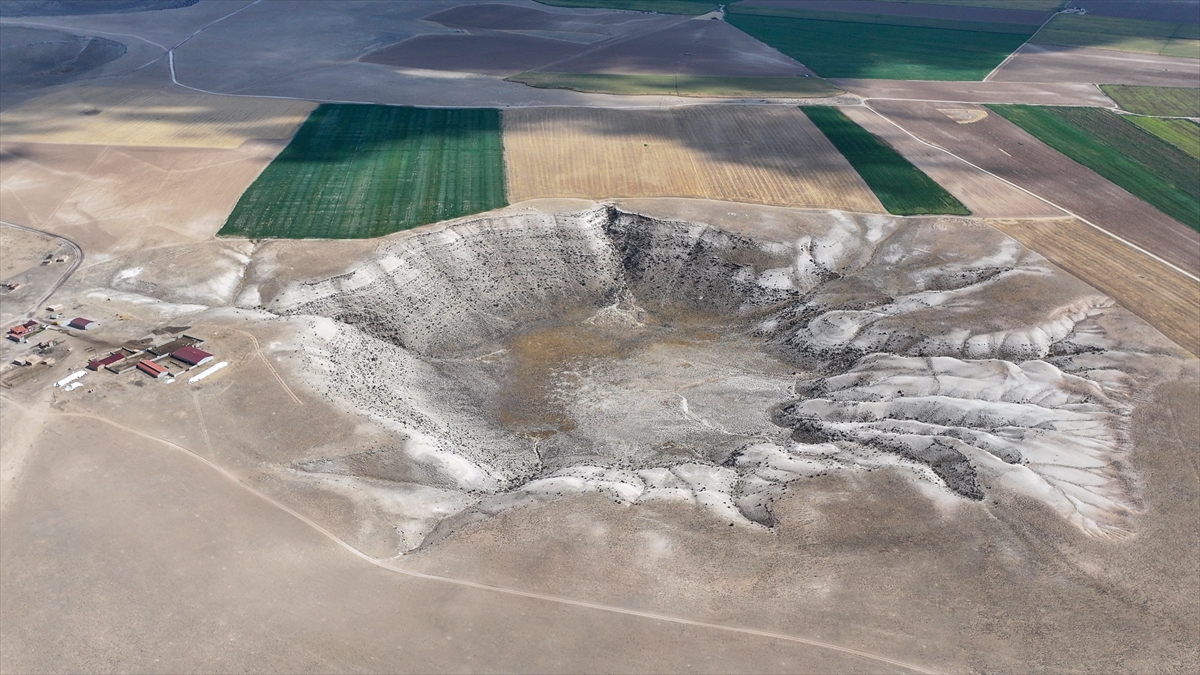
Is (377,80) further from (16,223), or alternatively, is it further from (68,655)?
(68,655)

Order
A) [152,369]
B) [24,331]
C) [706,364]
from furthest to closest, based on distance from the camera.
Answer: [706,364], [24,331], [152,369]

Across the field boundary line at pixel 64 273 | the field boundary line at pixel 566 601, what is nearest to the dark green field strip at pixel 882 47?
the field boundary line at pixel 64 273

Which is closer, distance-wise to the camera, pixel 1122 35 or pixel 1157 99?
pixel 1157 99

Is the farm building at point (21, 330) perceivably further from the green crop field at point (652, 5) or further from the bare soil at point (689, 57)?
the green crop field at point (652, 5)

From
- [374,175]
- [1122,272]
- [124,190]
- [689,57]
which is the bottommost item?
[124,190]

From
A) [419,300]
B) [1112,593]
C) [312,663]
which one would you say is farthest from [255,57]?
[1112,593]

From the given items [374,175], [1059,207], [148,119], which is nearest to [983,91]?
[1059,207]

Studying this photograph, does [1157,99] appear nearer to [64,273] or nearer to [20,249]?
[64,273]
